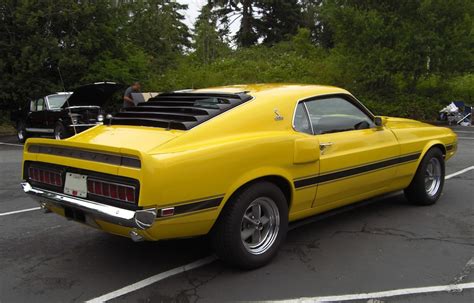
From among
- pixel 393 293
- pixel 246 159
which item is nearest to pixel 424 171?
pixel 393 293

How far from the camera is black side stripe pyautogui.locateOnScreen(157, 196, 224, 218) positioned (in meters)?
3.54

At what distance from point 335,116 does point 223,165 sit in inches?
68.5

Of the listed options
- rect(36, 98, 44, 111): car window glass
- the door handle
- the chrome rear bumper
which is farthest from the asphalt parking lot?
Answer: rect(36, 98, 44, 111): car window glass

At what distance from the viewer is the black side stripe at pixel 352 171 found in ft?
14.5

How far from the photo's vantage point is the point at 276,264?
4230 mm

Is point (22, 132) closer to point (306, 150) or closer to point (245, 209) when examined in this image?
point (306, 150)

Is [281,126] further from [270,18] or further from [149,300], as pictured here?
[270,18]

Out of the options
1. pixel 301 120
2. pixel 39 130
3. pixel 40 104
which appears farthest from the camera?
pixel 40 104

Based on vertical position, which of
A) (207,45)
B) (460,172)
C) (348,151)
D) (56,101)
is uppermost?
(207,45)

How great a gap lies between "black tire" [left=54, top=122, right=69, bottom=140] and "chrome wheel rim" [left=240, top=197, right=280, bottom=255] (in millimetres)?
11090

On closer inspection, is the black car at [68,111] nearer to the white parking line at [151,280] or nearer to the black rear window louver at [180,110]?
the black rear window louver at [180,110]

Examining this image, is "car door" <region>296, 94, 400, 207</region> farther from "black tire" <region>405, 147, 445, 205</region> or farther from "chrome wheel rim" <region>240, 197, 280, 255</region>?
"black tire" <region>405, 147, 445, 205</region>

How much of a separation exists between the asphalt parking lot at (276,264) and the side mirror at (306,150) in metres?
0.87

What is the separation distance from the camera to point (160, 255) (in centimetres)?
449
